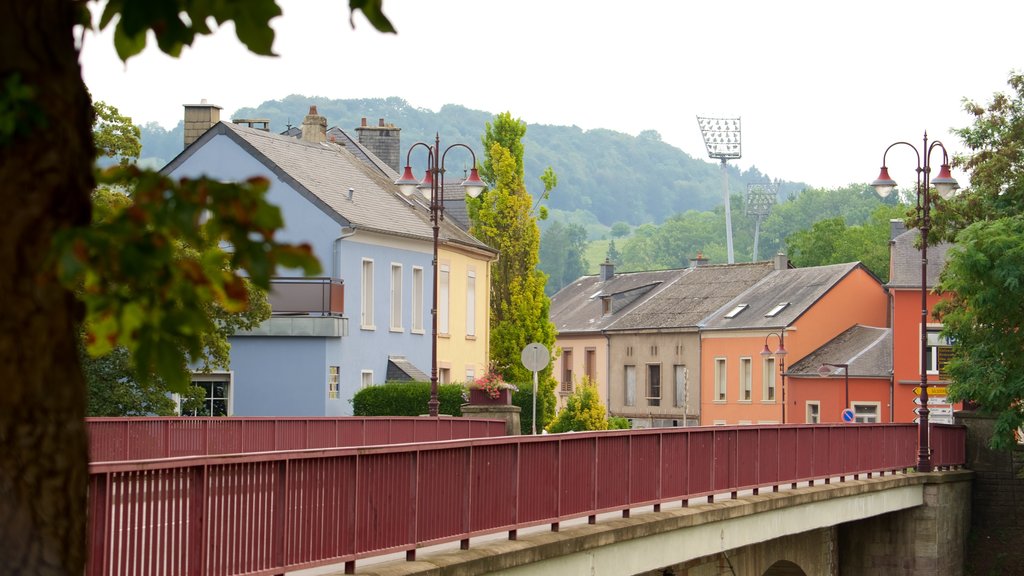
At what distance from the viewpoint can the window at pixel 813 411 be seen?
70.2 m

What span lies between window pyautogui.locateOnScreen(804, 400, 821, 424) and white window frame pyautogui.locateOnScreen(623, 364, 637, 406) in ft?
36.8

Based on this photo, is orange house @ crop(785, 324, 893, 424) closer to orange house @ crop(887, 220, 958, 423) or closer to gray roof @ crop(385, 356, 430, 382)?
orange house @ crop(887, 220, 958, 423)

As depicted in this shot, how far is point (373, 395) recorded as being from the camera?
39.8 meters

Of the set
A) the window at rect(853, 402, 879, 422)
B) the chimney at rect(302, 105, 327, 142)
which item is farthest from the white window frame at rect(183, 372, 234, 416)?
the window at rect(853, 402, 879, 422)

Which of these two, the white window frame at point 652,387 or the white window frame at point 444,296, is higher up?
the white window frame at point 444,296

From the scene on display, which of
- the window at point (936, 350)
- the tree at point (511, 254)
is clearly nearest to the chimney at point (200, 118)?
the tree at point (511, 254)

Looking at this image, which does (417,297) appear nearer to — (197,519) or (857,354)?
(857,354)

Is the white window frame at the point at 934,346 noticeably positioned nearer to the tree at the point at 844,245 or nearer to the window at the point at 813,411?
the window at the point at 813,411

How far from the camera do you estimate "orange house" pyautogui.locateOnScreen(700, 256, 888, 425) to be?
235ft

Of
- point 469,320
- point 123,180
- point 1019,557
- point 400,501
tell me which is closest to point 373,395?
point 469,320

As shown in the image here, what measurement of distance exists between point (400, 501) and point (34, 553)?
9482 millimetres

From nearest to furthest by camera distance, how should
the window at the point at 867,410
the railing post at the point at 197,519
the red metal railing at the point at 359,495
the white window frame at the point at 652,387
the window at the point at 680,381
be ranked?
the red metal railing at the point at 359,495 → the railing post at the point at 197,519 → the window at the point at 867,410 → the window at the point at 680,381 → the white window frame at the point at 652,387

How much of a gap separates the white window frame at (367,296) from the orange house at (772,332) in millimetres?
30258

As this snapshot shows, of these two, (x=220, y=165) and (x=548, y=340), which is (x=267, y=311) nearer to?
(x=220, y=165)
